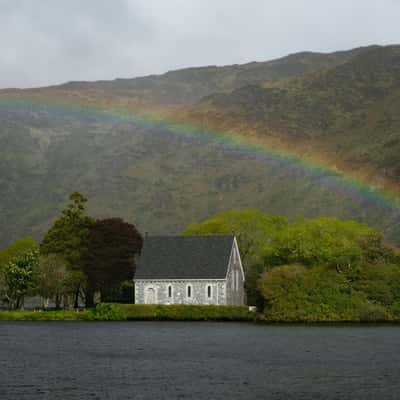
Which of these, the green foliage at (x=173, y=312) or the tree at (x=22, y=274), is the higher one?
the tree at (x=22, y=274)

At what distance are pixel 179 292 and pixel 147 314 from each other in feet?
20.5

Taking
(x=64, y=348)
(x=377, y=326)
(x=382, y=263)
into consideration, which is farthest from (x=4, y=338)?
(x=382, y=263)

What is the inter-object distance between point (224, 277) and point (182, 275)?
17.8 ft

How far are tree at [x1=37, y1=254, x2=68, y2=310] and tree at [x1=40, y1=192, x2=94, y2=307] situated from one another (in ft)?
15.0

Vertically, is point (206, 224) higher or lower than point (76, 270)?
higher

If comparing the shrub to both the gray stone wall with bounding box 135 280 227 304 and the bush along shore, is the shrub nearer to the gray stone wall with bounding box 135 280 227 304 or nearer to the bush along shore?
the bush along shore

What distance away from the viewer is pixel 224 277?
100312 mm

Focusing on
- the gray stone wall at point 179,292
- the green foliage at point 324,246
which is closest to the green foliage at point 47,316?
the gray stone wall at point 179,292

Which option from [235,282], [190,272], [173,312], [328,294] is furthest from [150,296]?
[328,294]

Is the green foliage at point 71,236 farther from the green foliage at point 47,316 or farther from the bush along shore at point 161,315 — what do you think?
the bush along shore at point 161,315

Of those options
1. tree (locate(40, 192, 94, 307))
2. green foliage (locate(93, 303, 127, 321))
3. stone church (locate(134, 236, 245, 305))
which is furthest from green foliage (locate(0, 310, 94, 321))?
tree (locate(40, 192, 94, 307))

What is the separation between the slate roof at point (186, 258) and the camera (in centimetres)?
10175

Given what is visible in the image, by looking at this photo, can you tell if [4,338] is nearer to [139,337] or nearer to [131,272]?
[139,337]

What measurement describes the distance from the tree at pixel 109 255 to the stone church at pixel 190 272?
10.4 meters
